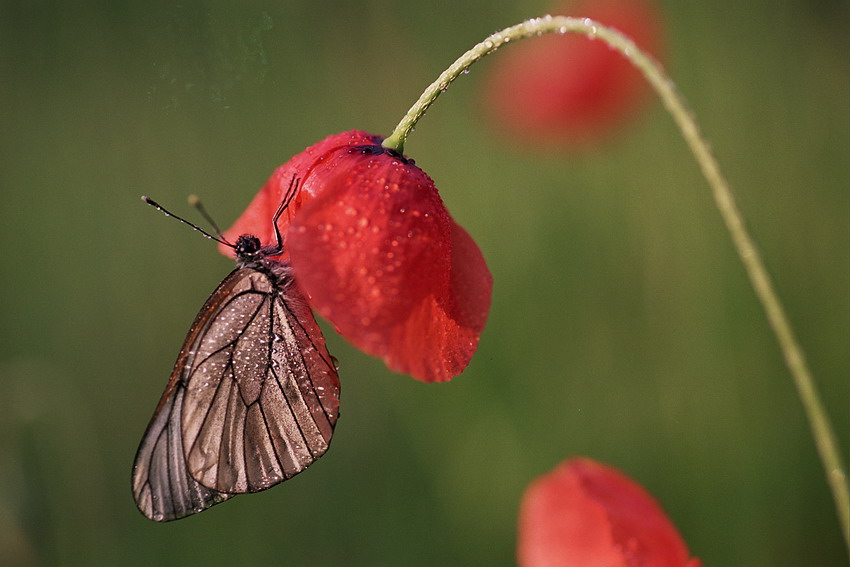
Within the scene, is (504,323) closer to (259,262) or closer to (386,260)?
(259,262)

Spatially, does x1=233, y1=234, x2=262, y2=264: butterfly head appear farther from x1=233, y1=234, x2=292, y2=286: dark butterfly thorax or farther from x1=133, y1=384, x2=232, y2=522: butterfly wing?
x1=133, y1=384, x2=232, y2=522: butterfly wing

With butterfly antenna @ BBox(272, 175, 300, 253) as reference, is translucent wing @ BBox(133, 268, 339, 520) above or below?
below

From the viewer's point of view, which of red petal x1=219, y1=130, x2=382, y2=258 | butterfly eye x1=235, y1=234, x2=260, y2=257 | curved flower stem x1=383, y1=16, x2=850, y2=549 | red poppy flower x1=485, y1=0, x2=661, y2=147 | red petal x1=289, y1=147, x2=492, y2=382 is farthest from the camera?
red poppy flower x1=485, y1=0, x2=661, y2=147

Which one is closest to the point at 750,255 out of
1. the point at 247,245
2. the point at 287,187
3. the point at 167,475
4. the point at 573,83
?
the point at 287,187

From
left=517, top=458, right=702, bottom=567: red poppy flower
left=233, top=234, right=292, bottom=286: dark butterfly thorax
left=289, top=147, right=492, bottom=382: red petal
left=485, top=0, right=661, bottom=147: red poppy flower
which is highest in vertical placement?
left=485, top=0, right=661, bottom=147: red poppy flower

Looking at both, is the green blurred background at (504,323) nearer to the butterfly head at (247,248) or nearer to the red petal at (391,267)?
the butterfly head at (247,248)

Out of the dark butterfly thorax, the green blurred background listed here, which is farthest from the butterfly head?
the green blurred background
